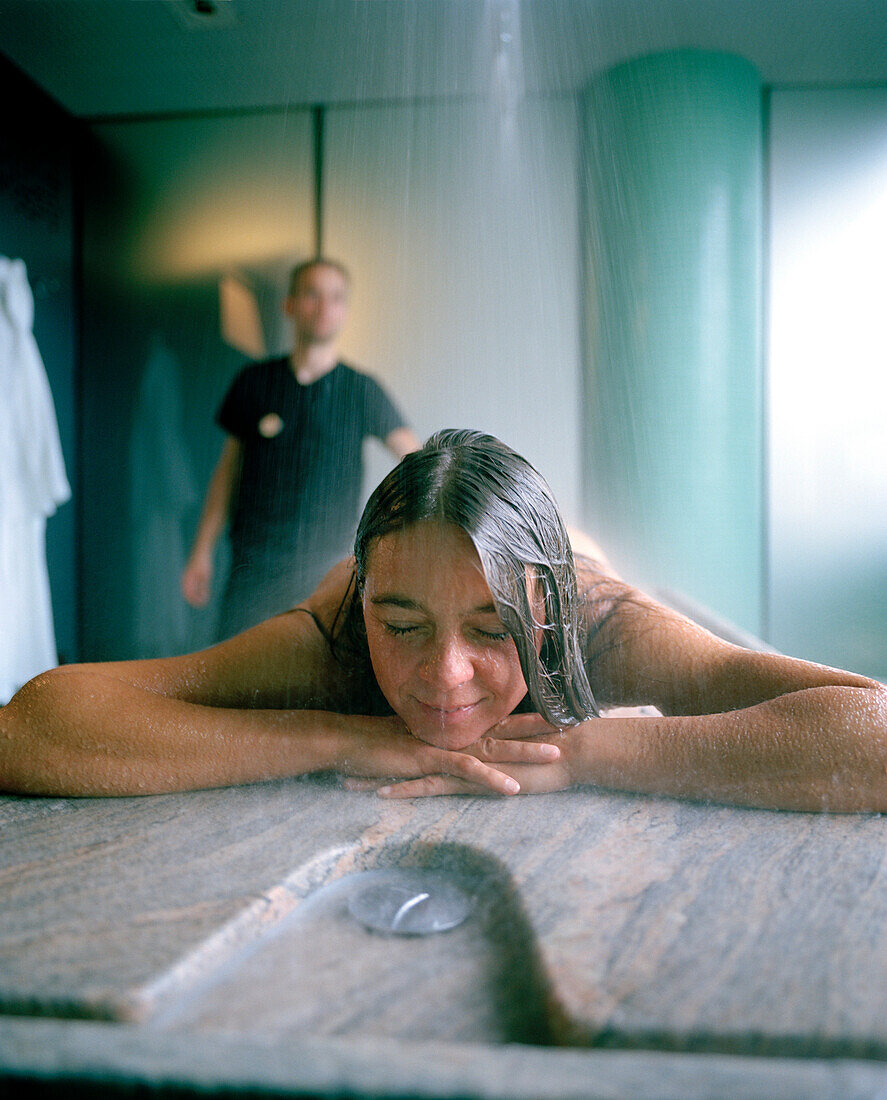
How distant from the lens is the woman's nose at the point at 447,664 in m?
0.50

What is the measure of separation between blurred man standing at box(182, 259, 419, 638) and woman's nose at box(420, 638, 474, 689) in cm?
79

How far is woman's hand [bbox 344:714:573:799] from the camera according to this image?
0.54 meters

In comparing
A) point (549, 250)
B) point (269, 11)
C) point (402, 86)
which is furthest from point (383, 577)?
point (402, 86)

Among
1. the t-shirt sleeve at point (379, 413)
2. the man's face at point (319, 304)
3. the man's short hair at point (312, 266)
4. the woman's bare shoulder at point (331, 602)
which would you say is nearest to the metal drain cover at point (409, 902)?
the woman's bare shoulder at point (331, 602)

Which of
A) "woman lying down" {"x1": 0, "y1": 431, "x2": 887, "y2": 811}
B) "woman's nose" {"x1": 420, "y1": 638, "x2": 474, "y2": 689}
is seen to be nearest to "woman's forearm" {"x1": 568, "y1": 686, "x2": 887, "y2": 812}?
"woman lying down" {"x1": 0, "y1": 431, "x2": 887, "y2": 811}

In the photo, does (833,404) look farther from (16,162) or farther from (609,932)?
(16,162)

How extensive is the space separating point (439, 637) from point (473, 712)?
3.0 inches

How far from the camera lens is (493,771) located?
1.77 feet

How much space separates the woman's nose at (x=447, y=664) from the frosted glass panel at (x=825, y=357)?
0.82 metres

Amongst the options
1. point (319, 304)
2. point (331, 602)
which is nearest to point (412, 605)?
point (331, 602)

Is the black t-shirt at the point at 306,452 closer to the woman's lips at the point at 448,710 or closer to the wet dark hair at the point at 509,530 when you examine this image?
the wet dark hair at the point at 509,530

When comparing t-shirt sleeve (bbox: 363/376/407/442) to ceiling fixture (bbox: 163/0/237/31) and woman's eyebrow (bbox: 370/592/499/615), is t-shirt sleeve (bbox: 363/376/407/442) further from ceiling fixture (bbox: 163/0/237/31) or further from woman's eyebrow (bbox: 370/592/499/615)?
woman's eyebrow (bbox: 370/592/499/615)

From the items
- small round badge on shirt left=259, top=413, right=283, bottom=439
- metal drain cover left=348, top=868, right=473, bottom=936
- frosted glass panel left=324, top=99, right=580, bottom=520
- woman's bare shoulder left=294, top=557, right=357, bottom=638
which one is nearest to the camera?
metal drain cover left=348, top=868, right=473, bottom=936

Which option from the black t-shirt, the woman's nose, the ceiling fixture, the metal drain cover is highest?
the ceiling fixture
